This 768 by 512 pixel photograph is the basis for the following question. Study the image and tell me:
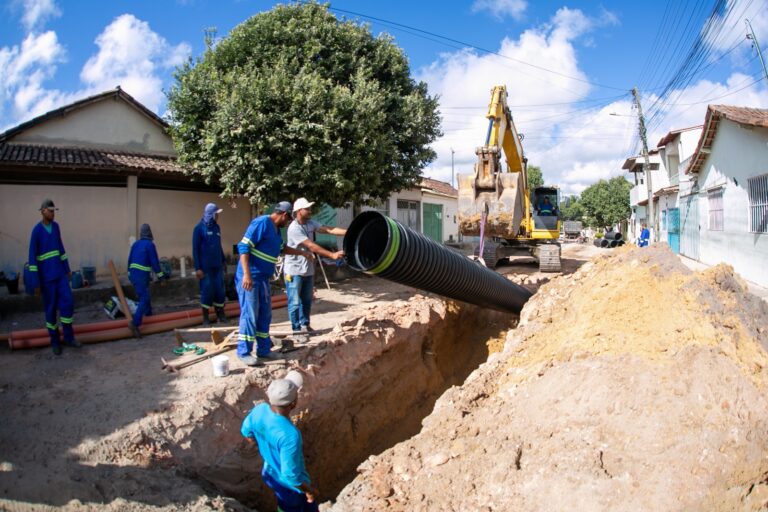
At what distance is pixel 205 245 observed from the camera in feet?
22.5

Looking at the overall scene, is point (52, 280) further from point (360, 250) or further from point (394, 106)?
point (394, 106)

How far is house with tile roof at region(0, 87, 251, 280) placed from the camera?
9.80 m

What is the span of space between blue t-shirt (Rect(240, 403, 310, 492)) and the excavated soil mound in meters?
0.39

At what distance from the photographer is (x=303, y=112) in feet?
29.0

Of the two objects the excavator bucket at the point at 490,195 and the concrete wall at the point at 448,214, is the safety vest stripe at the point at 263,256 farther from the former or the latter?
the concrete wall at the point at 448,214

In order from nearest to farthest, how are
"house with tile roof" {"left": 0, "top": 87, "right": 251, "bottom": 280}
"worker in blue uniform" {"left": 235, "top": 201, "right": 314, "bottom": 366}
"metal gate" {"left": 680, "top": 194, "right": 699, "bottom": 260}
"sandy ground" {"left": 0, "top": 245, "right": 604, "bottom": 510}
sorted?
"sandy ground" {"left": 0, "top": 245, "right": 604, "bottom": 510}, "worker in blue uniform" {"left": 235, "top": 201, "right": 314, "bottom": 366}, "house with tile roof" {"left": 0, "top": 87, "right": 251, "bottom": 280}, "metal gate" {"left": 680, "top": 194, "right": 699, "bottom": 260}

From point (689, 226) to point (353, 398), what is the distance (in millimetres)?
16148

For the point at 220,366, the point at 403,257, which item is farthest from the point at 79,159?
the point at 403,257

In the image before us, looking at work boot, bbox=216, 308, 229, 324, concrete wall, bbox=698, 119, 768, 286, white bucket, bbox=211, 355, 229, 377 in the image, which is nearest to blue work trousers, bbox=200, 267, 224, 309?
work boot, bbox=216, 308, 229, 324

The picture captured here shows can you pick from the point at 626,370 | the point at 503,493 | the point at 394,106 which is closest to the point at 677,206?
the point at 394,106

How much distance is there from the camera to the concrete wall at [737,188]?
34.8ft

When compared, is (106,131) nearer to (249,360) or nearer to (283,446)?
(249,360)

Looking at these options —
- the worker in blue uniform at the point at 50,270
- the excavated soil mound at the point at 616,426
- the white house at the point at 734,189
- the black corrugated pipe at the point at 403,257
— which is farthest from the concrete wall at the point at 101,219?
the white house at the point at 734,189

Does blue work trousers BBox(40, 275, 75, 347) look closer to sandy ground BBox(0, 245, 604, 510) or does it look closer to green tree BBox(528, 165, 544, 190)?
sandy ground BBox(0, 245, 604, 510)
